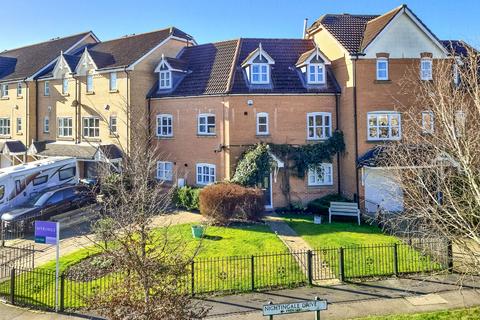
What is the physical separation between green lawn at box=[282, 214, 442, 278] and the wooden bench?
2.94 feet

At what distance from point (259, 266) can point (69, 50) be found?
103ft

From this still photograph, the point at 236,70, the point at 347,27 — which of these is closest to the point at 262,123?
the point at 236,70

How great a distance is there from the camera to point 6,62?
4175 cm

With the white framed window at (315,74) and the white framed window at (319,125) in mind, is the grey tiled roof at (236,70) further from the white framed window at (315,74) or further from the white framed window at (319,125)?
the white framed window at (319,125)

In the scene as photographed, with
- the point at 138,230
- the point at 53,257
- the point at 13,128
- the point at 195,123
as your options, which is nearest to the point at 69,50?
the point at 13,128

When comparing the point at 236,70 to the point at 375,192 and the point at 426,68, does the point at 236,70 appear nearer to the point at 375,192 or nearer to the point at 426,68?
the point at 375,192

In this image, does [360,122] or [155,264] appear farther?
[360,122]

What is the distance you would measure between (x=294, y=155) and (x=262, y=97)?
4205mm

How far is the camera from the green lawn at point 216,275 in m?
13.1

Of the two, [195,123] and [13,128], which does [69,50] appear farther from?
[195,123]

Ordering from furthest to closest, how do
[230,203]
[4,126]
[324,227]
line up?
1. [4,126]
2. [230,203]
3. [324,227]

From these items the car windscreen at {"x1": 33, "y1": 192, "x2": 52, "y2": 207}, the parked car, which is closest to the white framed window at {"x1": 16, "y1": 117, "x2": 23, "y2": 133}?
the parked car

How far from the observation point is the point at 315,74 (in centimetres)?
2628

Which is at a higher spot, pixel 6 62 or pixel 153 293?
pixel 6 62
